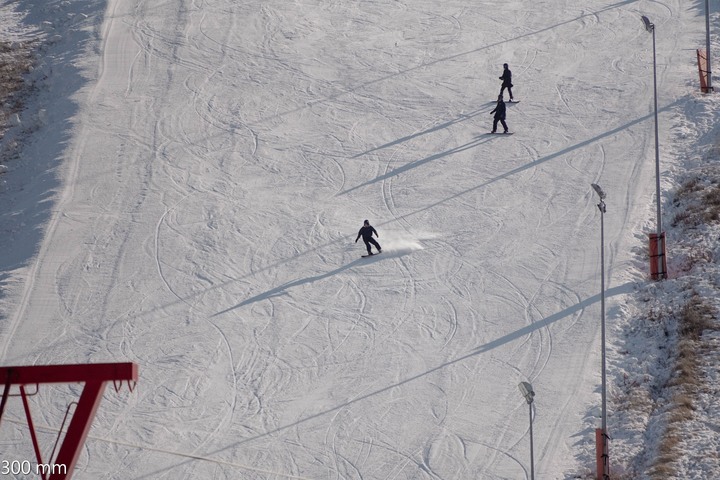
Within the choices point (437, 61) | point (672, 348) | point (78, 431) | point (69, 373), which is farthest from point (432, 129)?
point (78, 431)

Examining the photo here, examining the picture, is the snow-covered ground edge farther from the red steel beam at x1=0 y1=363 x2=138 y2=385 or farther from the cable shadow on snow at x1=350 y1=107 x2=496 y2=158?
the red steel beam at x1=0 y1=363 x2=138 y2=385

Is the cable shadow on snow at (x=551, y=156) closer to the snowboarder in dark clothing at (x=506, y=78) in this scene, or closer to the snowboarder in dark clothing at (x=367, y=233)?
the snowboarder in dark clothing at (x=367, y=233)

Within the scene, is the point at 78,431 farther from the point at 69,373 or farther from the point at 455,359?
the point at 455,359

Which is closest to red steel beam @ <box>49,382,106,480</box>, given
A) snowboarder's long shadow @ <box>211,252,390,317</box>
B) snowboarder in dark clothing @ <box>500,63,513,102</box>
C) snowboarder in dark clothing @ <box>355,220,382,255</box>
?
snowboarder's long shadow @ <box>211,252,390,317</box>

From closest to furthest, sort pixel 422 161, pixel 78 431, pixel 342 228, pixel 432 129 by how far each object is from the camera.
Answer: pixel 78 431 < pixel 342 228 < pixel 422 161 < pixel 432 129

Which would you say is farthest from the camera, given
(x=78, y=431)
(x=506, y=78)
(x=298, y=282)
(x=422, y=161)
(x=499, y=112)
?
(x=506, y=78)

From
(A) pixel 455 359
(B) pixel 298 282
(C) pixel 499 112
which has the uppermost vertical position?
(C) pixel 499 112

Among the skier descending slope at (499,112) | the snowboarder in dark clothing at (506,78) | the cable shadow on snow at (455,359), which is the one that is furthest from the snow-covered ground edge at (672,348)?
the snowboarder in dark clothing at (506,78)

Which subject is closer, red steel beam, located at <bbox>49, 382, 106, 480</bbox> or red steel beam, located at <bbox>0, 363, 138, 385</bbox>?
red steel beam, located at <bbox>49, 382, 106, 480</bbox>

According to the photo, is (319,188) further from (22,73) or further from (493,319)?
(22,73)
